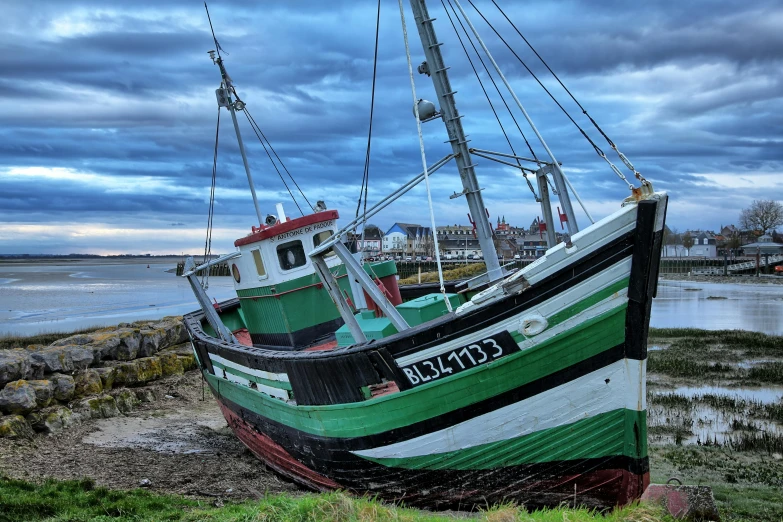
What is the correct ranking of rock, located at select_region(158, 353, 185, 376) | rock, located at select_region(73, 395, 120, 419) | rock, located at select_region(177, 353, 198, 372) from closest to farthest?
rock, located at select_region(73, 395, 120, 419) → rock, located at select_region(158, 353, 185, 376) → rock, located at select_region(177, 353, 198, 372)

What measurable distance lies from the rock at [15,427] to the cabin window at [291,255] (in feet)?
18.6

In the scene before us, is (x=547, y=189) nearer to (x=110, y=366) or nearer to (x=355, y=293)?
(x=355, y=293)

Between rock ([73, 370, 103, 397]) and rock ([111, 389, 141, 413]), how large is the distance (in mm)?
425

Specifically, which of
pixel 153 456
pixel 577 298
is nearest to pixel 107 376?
pixel 153 456

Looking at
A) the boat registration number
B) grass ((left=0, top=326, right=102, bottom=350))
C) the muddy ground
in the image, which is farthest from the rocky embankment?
the boat registration number

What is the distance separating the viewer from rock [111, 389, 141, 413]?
15797 mm

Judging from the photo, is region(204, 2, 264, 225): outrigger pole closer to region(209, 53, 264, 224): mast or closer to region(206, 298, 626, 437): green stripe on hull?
region(209, 53, 264, 224): mast

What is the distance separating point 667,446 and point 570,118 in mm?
6243

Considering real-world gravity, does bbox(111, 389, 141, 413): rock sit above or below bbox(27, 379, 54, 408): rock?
below

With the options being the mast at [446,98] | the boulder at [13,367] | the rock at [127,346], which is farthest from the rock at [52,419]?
the mast at [446,98]

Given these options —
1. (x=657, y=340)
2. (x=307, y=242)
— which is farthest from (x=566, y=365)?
(x=657, y=340)

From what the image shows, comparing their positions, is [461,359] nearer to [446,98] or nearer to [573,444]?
[573,444]

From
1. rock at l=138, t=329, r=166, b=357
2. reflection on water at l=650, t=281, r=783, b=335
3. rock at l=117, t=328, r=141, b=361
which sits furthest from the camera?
reflection on water at l=650, t=281, r=783, b=335

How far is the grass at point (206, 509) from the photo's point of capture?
6602mm
